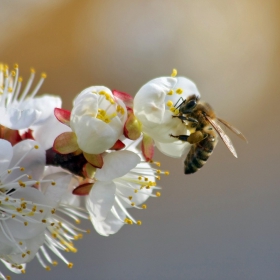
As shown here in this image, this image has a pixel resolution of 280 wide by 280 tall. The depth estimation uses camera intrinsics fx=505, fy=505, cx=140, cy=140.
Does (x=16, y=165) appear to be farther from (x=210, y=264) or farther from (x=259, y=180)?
(x=259, y=180)

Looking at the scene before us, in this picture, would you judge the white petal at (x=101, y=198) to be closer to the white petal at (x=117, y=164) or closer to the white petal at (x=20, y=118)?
the white petal at (x=117, y=164)

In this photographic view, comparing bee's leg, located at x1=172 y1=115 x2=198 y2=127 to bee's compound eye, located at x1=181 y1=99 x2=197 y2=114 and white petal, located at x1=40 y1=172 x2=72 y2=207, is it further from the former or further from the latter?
white petal, located at x1=40 y1=172 x2=72 y2=207

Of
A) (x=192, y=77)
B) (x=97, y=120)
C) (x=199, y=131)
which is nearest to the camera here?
(x=97, y=120)

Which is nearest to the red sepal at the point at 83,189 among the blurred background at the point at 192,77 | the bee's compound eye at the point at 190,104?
the bee's compound eye at the point at 190,104

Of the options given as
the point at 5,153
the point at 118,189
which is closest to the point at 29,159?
the point at 5,153

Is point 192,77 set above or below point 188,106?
below

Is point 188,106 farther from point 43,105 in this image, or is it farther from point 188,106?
point 43,105
